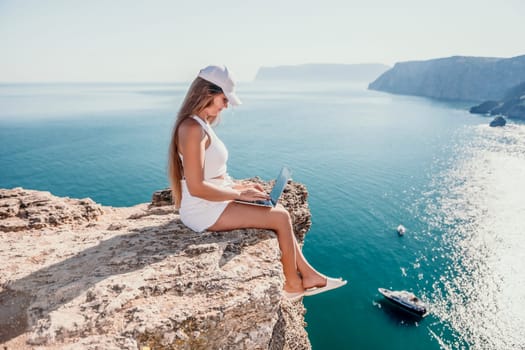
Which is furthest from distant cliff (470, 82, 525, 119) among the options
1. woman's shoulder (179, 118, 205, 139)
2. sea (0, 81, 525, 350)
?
woman's shoulder (179, 118, 205, 139)

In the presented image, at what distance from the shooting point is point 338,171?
59.7 metres

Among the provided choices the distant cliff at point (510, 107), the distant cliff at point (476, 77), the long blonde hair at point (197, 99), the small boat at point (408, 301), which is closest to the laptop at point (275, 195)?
the long blonde hair at point (197, 99)

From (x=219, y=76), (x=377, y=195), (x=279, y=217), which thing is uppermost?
(x=219, y=76)

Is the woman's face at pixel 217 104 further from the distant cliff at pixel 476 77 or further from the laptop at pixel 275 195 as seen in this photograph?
the distant cliff at pixel 476 77

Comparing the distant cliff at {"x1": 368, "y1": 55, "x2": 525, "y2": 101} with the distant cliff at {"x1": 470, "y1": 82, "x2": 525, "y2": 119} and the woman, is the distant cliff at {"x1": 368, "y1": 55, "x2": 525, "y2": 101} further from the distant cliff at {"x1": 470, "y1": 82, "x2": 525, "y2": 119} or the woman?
the woman

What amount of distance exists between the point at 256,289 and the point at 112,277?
2.20 m

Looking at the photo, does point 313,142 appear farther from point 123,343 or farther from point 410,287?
point 123,343

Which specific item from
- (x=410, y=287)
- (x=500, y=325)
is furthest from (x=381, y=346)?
(x=500, y=325)

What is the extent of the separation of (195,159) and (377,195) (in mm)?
50234

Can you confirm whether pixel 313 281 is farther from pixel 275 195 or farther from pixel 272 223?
pixel 275 195

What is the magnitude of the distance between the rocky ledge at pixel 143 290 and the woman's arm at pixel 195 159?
1023mm

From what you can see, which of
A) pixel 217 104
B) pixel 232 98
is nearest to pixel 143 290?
pixel 217 104

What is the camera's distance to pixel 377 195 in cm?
5128

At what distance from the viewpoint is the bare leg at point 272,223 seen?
19.2 ft
